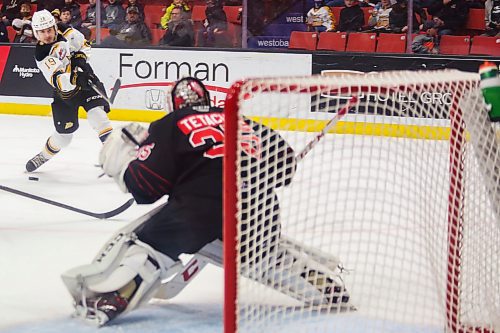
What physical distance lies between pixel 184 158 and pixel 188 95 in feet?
0.86

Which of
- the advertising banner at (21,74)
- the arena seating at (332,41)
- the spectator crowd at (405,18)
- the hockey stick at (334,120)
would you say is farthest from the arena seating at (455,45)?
the hockey stick at (334,120)

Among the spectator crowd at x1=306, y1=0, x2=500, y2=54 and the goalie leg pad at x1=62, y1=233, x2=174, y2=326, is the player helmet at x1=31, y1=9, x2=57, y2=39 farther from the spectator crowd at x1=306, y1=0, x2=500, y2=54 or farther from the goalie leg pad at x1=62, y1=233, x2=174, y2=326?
the goalie leg pad at x1=62, y1=233, x2=174, y2=326

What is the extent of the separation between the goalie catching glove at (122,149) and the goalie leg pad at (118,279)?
0.68 ft

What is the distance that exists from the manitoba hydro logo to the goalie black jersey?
5.45 m

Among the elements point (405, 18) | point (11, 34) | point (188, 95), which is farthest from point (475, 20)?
point (188, 95)

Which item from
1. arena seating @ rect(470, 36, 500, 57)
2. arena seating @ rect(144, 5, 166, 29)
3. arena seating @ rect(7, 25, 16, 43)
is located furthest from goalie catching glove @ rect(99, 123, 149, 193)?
arena seating @ rect(7, 25, 16, 43)

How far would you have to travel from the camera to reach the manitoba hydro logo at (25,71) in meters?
7.92

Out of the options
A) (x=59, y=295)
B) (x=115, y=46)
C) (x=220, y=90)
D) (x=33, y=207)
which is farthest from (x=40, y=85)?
(x=59, y=295)

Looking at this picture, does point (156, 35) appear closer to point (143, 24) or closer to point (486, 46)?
point (143, 24)

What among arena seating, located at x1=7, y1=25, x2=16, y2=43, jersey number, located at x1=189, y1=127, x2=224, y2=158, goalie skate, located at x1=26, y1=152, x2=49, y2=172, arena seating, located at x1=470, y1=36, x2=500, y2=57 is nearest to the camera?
jersey number, located at x1=189, y1=127, x2=224, y2=158

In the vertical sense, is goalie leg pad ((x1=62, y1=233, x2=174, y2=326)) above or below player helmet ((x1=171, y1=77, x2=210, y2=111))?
below

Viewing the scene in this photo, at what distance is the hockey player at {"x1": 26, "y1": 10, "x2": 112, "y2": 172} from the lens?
5.45 m

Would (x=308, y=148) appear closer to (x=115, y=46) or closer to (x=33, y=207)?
(x=33, y=207)

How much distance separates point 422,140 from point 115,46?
509 cm
